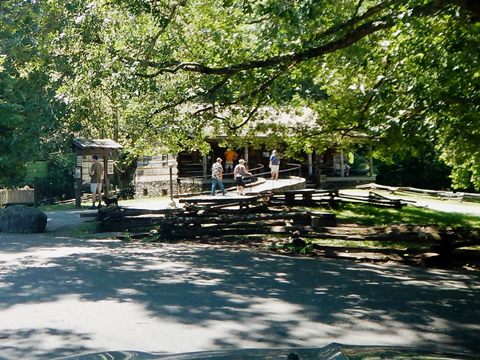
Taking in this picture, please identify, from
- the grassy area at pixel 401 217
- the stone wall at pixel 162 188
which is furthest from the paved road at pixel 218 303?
the stone wall at pixel 162 188

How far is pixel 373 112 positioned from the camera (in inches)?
530

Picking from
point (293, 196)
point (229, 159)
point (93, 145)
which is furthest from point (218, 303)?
point (229, 159)

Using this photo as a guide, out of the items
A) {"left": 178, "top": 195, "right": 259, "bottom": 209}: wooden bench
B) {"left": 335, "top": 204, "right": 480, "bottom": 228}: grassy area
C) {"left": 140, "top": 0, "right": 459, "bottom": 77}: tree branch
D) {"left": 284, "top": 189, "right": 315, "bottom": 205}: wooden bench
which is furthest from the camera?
{"left": 284, "top": 189, "right": 315, "bottom": 205}: wooden bench

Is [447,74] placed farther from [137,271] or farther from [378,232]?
[137,271]

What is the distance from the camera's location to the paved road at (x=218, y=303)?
693 centimetres

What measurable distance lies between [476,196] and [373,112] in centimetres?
2332

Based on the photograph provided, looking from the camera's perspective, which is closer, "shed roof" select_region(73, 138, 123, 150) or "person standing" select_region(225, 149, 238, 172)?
"shed roof" select_region(73, 138, 123, 150)

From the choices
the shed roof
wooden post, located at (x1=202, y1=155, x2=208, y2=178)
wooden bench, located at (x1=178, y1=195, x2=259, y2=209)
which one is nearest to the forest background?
wooden bench, located at (x1=178, y1=195, x2=259, y2=209)

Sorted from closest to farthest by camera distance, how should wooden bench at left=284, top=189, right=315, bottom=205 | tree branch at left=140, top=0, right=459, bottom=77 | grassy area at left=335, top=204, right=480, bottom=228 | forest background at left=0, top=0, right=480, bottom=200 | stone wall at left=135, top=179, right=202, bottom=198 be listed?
tree branch at left=140, top=0, right=459, bottom=77, forest background at left=0, top=0, right=480, bottom=200, grassy area at left=335, top=204, right=480, bottom=228, wooden bench at left=284, top=189, right=315, bottom=205, stone wall at left=135, top=179, right=202, bottom=198

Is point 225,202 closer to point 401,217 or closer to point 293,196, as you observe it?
point 293,196

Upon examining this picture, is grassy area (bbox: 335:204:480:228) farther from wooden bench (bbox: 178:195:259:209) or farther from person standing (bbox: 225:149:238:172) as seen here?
person standing (bbox: 225:149:238:172)

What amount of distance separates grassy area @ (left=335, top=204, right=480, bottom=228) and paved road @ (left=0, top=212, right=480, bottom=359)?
8.57 metres

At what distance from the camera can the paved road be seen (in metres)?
6.93

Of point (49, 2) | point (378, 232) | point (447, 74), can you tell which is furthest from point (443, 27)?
point (49, 2)
